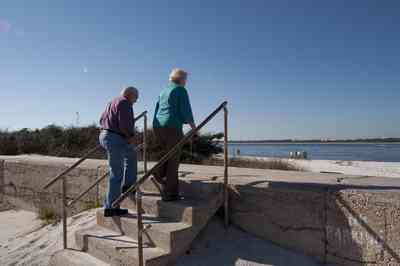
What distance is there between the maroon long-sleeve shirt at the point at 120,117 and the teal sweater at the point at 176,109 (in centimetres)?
38

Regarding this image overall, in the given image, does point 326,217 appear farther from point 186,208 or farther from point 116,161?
point 116,161

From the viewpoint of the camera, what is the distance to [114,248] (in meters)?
3.50

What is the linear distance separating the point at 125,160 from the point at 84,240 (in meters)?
1.06

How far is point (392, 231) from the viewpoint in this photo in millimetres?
3043

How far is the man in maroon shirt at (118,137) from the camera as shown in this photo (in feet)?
13.2

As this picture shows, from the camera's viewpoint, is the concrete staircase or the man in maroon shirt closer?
the concrete staircase

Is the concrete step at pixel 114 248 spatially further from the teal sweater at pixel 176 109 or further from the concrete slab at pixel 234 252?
the teal sweater at pixel 176 109

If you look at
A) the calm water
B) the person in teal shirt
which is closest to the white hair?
the person in teal shirt

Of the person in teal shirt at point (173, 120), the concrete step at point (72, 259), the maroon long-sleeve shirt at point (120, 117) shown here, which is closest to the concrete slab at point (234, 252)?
the person in teal shirt at point (173, 120)

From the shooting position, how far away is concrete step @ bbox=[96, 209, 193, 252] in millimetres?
3396

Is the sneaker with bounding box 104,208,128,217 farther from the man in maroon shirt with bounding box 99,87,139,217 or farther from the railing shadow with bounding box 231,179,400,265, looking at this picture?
the railing shadow with bounding box 231,179,400,265

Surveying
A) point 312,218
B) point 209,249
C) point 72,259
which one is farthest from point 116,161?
point 312,218

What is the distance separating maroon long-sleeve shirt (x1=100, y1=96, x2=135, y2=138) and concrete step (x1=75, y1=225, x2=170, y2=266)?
121 cm

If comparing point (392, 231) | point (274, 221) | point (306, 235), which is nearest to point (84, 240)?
point (274, 221)
